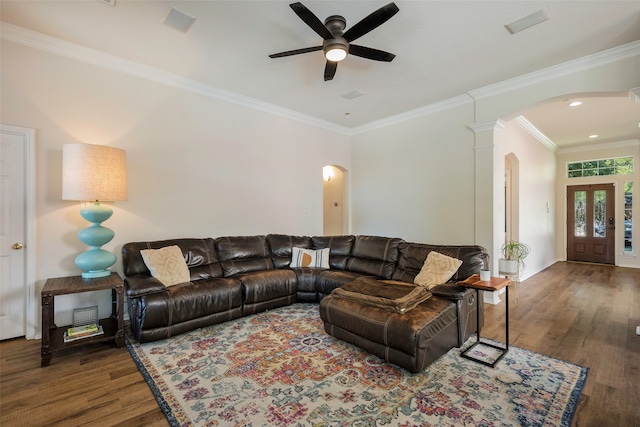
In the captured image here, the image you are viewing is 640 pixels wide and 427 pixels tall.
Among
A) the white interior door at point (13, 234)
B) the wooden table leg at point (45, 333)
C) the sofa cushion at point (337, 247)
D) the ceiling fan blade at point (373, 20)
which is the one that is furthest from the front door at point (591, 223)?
the white interior door at point (13, 234)

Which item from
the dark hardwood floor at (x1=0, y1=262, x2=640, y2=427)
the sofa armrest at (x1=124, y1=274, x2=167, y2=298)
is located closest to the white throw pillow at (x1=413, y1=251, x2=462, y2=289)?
the dark hardwood floor at (x1=0, y1=262, x2=640, y2=427)

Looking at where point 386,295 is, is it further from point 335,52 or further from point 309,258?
point 335,52

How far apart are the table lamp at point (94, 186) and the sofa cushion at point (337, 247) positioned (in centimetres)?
274

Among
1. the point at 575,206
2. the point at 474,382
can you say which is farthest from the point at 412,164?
the point at 575,206

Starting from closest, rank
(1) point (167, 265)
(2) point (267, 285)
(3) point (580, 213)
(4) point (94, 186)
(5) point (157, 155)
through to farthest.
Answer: (4) point (94, 186)
(1) point (167, 265)
(2) point (267, 285)
(5) point (157, 155)
(3) point (580, 213)

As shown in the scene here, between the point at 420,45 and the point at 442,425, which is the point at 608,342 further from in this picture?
the point at 420,45

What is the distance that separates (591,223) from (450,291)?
24.1 ft

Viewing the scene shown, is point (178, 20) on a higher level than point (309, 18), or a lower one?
higher

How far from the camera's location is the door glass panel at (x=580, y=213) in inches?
291

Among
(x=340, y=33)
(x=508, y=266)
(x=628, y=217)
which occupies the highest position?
(x=340, y=33)

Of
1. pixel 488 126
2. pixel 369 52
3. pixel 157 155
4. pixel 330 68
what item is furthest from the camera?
pixel 488 126

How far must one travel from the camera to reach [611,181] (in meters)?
6.87

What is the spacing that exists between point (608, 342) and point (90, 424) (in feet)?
14.3

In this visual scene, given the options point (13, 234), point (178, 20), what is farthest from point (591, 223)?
point (13, 234)
